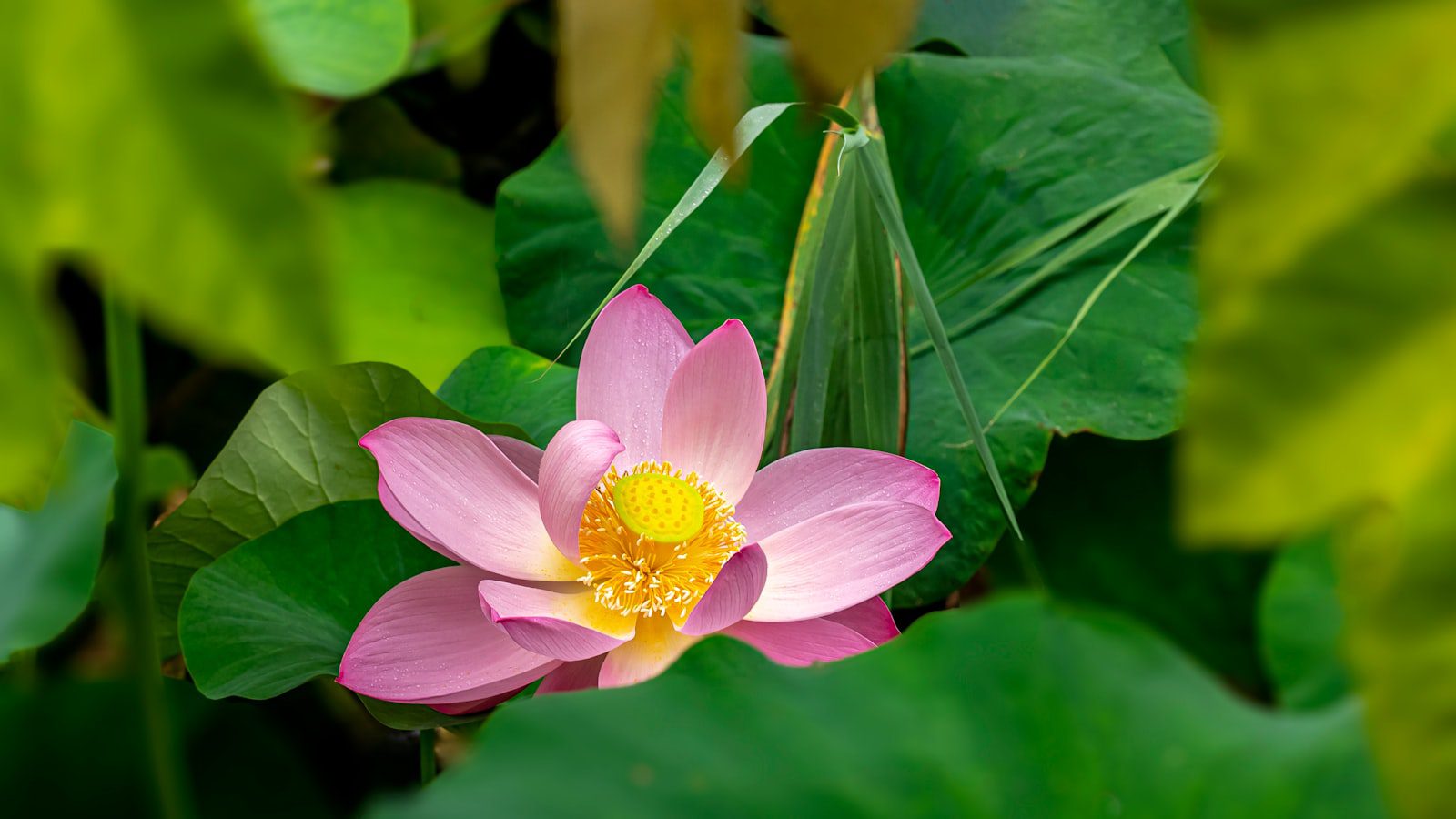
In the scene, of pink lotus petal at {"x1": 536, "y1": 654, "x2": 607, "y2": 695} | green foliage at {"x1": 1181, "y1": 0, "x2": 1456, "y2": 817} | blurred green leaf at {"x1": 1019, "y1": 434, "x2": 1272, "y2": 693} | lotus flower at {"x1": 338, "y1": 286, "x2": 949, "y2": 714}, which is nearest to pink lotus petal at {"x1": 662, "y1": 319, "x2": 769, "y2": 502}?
lotus flower at {"x1": 338, "y1": 286, "x2": 949, "y2": 714}

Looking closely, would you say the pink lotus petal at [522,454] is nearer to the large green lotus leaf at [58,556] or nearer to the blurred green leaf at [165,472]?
the large green lotus leaf at [58,556]

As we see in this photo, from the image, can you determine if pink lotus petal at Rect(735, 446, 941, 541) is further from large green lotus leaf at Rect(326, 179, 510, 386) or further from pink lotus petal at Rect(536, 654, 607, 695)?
large green lotus leaf at Rect(326, 179, 510, 386)

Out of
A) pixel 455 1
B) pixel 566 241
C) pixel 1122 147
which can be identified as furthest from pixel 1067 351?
pixel 455 1

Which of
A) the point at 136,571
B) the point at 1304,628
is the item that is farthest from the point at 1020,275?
the point at 136,571

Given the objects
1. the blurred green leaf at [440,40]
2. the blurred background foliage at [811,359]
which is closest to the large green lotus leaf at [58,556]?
the blurred background foliage at [811,359]

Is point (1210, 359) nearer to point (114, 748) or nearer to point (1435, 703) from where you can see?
point (1435, 703)

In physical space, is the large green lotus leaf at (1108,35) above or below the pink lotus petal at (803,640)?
above
